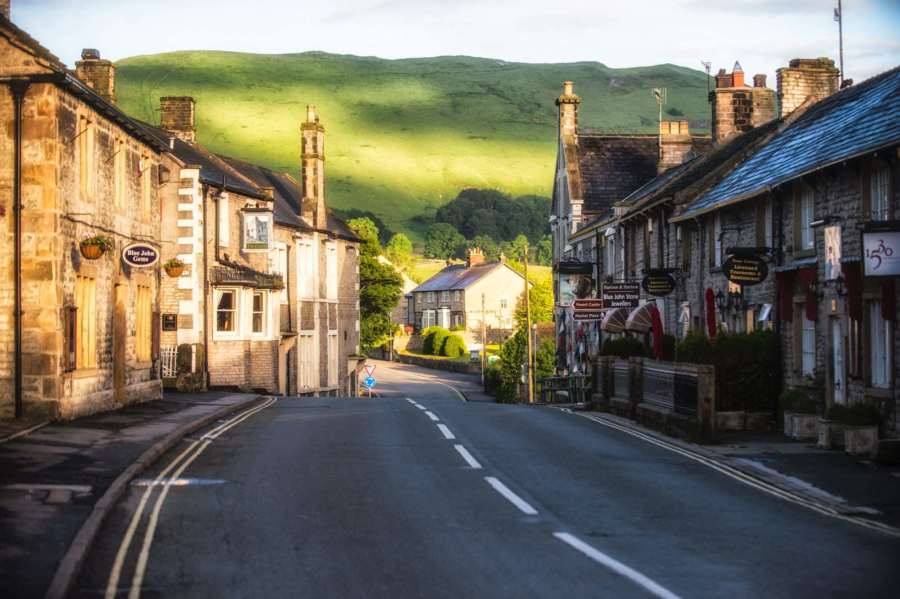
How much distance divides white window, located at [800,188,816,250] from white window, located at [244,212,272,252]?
24.1 m

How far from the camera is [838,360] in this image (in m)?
24.7

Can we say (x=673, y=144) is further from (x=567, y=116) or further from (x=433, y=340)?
(x=433, y=340)

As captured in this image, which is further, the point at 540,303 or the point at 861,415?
the point at 540,303

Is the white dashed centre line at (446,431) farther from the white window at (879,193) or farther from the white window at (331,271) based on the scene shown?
the white window at (331,271)

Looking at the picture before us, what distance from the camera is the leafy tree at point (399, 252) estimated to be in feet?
542

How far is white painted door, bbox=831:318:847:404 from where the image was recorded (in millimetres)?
24375

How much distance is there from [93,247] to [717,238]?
18115 mm

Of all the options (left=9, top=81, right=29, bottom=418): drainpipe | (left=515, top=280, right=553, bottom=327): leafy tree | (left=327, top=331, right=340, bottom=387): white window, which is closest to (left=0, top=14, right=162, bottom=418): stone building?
(left=9, top=81, right=29, bottom=418): drainpipe

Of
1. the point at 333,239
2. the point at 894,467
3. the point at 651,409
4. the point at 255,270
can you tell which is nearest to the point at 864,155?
the point at 894,467

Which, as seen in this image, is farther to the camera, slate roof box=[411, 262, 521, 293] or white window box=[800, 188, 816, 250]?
slate roof box=[411, 262, 521, 293]

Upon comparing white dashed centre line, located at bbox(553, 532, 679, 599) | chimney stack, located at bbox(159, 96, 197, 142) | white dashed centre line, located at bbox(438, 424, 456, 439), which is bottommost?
white dashed centre line, located at bbox(553, 532, 679, 599)

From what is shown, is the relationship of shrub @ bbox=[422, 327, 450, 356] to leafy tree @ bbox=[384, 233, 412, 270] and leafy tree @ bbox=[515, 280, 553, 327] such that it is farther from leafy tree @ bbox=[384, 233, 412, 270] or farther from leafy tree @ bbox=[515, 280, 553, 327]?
leafy tree @ bbox=[384, 233, 412, 270]

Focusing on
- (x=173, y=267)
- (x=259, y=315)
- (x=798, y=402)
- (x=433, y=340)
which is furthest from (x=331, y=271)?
(x=433, y=340)

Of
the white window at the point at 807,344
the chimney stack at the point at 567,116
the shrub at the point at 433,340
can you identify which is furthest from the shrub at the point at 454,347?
the white window at the point at 807,344
